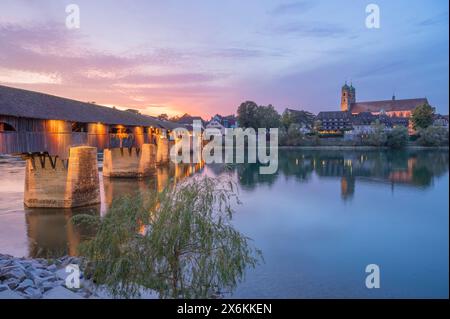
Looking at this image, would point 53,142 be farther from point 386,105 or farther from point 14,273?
point 386,105

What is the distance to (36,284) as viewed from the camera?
20.2 ft

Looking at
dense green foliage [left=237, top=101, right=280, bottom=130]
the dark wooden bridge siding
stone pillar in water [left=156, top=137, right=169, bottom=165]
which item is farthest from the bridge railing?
dense green foliage [left=237, top=101, right=280, bottom=130]

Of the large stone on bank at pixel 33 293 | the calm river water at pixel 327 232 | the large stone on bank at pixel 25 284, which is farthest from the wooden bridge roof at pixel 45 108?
the large stone on bank at pixel 33 293

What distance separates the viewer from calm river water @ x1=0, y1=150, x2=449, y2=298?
8.48m

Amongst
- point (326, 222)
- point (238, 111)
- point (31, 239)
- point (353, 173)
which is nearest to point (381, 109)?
point (238, 111)

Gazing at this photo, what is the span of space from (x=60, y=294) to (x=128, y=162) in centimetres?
2180

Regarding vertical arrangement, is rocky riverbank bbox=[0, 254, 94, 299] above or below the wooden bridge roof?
below

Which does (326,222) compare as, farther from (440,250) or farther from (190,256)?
(190,256)

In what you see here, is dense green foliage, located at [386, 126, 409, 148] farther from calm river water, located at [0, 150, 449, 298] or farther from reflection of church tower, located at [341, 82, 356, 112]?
reflection of church tower, located at [341, 82, 356, 112]

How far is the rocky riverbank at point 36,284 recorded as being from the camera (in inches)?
227

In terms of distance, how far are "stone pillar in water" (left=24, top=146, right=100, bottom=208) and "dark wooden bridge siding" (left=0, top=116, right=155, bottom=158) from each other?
634 mm

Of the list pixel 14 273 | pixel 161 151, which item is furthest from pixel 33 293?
pixel 161 151

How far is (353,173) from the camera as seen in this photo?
31.5 metres
